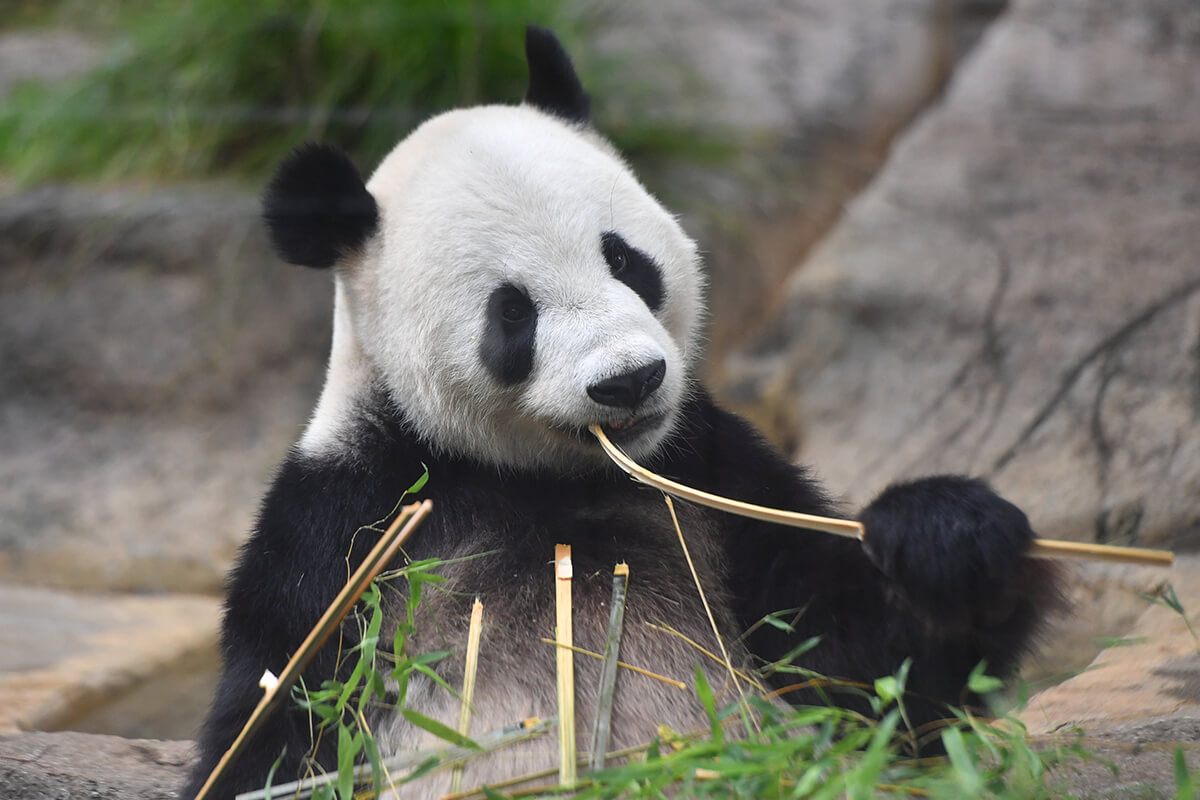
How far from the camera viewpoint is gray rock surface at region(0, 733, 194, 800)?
9.09 ft

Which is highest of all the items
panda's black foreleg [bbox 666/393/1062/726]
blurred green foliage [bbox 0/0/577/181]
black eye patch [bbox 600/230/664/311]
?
black eye patch [bbox 600/230/664/311]

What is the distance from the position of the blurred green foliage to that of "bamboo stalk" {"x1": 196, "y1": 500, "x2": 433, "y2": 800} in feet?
12.7

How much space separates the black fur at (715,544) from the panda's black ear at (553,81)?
0.92 m

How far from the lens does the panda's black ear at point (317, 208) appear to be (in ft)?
8.70

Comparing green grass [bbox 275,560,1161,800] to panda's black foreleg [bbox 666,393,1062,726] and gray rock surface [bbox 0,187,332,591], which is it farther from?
gray rock surface [bbox 0,187,332,591]

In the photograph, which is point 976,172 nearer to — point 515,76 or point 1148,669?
point 515,76

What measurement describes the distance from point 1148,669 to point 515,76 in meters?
4.08

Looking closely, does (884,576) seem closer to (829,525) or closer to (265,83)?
(829,525)

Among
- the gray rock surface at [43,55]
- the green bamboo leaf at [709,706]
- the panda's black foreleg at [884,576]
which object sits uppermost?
the panda's black foreleg at [884,576]

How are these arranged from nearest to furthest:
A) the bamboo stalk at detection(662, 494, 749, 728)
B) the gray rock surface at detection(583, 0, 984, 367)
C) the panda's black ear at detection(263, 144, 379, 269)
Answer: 1. the bamboo stalk at detection(662, 494, 749, 728)
2. the panda's black ear at detection(263, 144, 379, 269)
3. the gray rock surface at detection(583, 0, 984, 367)

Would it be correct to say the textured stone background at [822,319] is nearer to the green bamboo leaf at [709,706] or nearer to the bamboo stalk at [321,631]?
the bamboo stalk at [321,631]

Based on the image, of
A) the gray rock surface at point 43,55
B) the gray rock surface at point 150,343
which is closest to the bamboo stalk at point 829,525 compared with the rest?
the gray rock surface at point 150,343

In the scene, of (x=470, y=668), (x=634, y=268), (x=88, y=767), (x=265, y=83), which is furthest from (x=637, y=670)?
(x=265, y=83)

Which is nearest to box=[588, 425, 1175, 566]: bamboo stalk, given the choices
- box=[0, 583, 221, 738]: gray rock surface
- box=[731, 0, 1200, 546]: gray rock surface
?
box=[731, 0, 1200, 546]: gray rock surface
